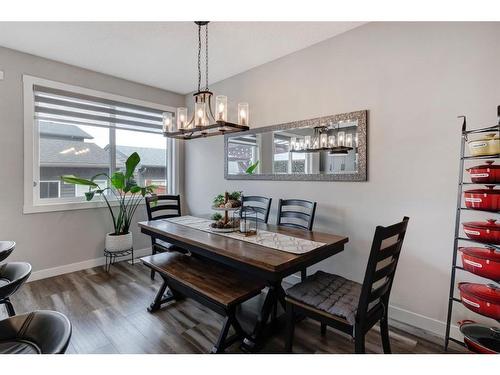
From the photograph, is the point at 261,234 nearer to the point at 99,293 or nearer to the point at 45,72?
the point at 99,293

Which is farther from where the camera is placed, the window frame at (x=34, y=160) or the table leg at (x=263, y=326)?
the window frame at (x=34, y=160)

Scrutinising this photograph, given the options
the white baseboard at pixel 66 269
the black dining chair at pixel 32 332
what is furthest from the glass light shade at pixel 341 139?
the white baseboard at pixel 66 269

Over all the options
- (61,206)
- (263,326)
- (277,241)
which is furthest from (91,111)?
(263,326)

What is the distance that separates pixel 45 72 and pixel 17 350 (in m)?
3.35

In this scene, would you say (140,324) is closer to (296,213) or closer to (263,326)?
(263,326)

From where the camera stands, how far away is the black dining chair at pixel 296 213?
254 cm

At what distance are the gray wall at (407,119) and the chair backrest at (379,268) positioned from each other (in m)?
0.76

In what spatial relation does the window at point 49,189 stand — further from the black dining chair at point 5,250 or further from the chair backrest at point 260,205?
the chair backrest at point 260,205

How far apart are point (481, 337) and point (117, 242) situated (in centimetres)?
371

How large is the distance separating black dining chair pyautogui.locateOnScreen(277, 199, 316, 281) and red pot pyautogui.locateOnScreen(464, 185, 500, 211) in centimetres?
118

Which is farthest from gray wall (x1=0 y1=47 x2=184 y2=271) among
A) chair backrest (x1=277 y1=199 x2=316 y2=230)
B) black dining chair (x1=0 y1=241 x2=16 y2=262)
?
chair backrest (x1=277 y1=199 x2=316 y2=230)

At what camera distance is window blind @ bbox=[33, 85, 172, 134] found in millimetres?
3143

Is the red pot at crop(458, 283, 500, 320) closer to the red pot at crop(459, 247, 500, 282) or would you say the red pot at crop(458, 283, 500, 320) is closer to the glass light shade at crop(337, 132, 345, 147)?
the red pot at crop(459, 247, 500, 282)
